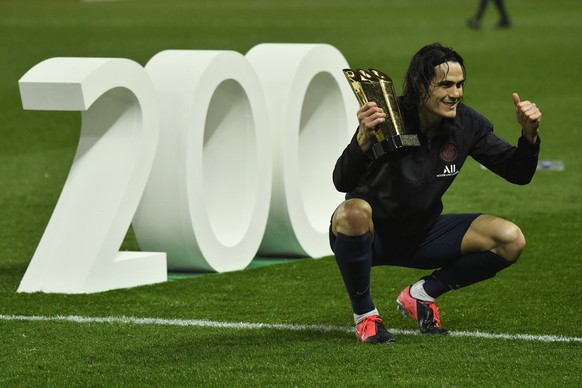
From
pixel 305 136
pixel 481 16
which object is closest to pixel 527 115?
pixel 305 136

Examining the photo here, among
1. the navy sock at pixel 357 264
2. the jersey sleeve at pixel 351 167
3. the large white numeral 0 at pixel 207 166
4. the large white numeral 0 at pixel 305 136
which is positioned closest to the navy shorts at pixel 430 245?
the navy sock at pixel 357 264

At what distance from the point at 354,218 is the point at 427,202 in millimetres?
419

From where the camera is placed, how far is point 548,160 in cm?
1454

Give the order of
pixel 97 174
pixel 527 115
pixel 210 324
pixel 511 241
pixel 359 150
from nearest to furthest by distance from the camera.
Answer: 1. pixel 359 150
2. pixel 527 115
3. pixel 511 241
4. pixel 210 324
5. pixel 97 174

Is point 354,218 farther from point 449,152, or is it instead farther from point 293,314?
point 293,314

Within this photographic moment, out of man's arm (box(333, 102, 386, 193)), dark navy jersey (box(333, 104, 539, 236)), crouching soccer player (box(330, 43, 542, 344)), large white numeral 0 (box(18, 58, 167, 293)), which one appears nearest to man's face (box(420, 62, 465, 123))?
crouching soccer player (box(330, 43, 542, 344))

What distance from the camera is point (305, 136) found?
10766 mm

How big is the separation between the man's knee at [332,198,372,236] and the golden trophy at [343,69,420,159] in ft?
1.02

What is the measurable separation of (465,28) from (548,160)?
20.0 metres

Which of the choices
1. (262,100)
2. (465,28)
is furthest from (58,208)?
(465,28)

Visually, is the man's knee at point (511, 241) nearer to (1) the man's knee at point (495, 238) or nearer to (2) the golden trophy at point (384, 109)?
(1) the man's knee at point (495, 238)

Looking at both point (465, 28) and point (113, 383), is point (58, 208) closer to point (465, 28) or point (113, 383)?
point (113, 383)

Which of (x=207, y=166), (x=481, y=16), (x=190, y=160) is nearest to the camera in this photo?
(x=190, y=160)

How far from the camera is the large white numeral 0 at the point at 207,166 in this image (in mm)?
8984
